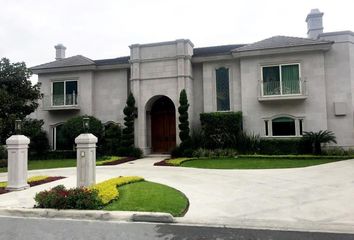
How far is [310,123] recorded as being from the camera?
1891cm

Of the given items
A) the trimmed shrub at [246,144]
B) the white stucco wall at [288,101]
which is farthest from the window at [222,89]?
the trimmed shrub at [246,144]

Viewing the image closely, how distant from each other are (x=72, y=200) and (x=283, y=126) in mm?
15284

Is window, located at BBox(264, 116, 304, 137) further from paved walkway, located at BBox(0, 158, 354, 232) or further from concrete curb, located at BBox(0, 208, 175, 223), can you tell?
concrete curb, located at BBox(0, 208, 175, 223)

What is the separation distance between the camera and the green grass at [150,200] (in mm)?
6738

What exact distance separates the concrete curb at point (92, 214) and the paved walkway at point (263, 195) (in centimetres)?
43

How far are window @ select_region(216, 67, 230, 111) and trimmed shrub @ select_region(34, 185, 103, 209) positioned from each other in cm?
1456

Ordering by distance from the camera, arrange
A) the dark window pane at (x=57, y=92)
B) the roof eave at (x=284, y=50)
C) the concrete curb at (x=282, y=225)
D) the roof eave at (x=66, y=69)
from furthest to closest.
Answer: the dark window pane at (x=57, y=92), the roof eave at (x=66, y=69), the roof eave at (x=284, y=50), the concrete curb at (x=282, y=225)

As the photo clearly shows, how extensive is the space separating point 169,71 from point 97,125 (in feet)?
18.9

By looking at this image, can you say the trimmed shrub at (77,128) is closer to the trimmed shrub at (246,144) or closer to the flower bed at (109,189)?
the trimmed shrub at (246,144)

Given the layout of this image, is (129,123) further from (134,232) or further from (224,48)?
(134,232)

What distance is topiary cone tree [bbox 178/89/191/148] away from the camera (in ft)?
63.3

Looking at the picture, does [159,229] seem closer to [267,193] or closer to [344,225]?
[344,225]

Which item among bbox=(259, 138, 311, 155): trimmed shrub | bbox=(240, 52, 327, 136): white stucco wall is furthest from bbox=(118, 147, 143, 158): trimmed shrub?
bbox=(259, 138, 311, 155): trimmed shrub

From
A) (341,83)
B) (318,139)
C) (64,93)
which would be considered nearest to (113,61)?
(64,93)
